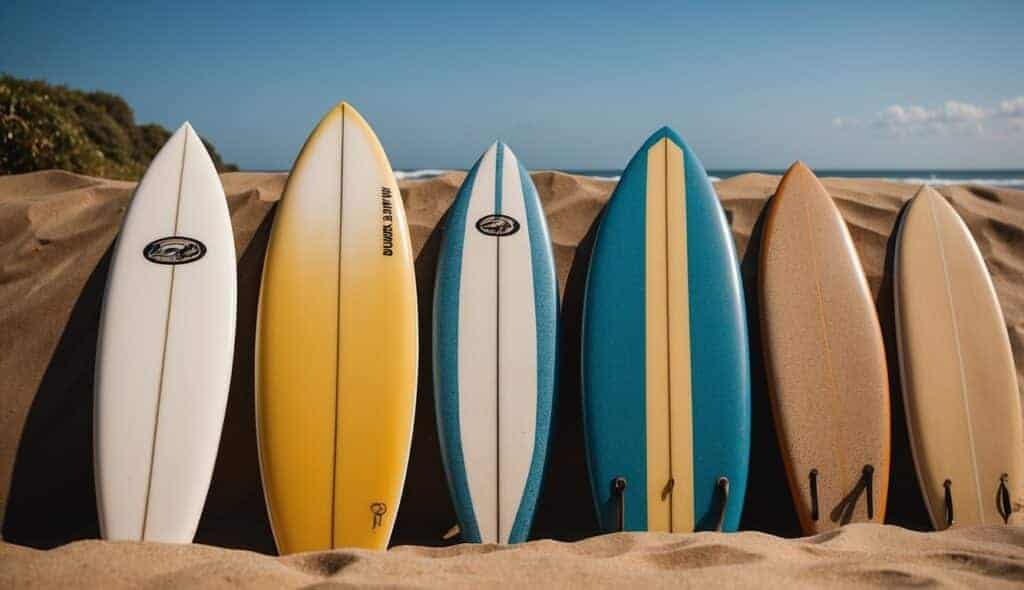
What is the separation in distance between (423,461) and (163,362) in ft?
3.62

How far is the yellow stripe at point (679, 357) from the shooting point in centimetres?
244

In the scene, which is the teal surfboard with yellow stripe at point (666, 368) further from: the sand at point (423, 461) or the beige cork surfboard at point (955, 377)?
the beige cork surfboard at point (955, 377)

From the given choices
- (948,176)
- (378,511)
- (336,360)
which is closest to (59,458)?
(336,360)

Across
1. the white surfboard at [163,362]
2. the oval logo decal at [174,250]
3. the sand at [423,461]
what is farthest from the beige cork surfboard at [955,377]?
the oval logo decal at [174,250]

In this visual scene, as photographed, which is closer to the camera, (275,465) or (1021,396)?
(275,465)

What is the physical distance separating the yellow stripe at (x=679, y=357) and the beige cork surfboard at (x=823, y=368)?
0.37m

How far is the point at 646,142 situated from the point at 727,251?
0.76m

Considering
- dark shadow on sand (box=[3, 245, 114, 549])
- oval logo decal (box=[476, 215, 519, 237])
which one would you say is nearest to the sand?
dark shadow on sand (box=[3, 245, 114, 549])

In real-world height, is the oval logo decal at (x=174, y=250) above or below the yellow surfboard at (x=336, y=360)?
above

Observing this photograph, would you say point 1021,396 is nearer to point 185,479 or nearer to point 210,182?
point 185,479

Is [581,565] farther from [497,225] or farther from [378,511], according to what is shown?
[497,225]

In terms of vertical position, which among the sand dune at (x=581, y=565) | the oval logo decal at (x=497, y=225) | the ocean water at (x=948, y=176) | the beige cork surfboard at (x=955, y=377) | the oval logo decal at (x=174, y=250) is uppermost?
the ocean water at (x=948, y=176)

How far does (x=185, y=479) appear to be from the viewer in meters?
2.32

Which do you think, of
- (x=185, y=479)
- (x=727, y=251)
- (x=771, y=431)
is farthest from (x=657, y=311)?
(x=185, y=479)
